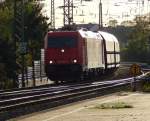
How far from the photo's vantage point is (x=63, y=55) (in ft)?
136

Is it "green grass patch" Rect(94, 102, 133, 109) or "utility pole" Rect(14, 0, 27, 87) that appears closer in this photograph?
"green grass patch" Rect(94, 102, 133, 109)

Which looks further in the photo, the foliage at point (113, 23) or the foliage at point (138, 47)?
the foliage at point (113, 23)

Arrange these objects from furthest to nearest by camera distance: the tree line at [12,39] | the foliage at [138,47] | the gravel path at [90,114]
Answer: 1. the foliage at [138,47]
2. the tree line at [12,39]
3. the gravel path at [90,114]

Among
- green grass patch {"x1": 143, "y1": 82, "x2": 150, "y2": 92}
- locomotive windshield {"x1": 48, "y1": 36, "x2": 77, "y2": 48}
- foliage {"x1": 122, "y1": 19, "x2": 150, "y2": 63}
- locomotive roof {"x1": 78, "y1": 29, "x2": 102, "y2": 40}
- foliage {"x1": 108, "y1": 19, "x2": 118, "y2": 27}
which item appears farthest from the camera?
foliage {"x1": 108, "y1": 19, "x2": 118, "y2": 27}

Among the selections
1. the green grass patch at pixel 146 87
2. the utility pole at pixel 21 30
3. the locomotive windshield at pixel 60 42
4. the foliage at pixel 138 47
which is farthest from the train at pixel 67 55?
the foliage at pixel 138 47

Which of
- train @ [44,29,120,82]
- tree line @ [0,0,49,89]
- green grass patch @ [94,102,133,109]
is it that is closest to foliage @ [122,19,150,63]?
tree line @ [0,0,49,89]

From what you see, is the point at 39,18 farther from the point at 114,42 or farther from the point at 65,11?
the point at 114,42

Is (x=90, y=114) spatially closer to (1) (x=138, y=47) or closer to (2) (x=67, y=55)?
(2) (x=67, y=55)

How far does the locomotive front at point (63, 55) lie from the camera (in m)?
41.1

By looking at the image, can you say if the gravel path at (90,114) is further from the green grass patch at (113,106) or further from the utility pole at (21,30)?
the utility pole at (21,30)

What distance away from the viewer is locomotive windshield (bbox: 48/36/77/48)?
4150cm

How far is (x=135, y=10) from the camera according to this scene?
102 metres

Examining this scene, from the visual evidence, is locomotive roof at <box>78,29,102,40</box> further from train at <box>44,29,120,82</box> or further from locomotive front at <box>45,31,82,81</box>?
locomotive front at <box>45,31,82,81</box>

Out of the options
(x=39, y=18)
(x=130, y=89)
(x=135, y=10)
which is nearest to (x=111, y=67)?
(x=39, y=18)
